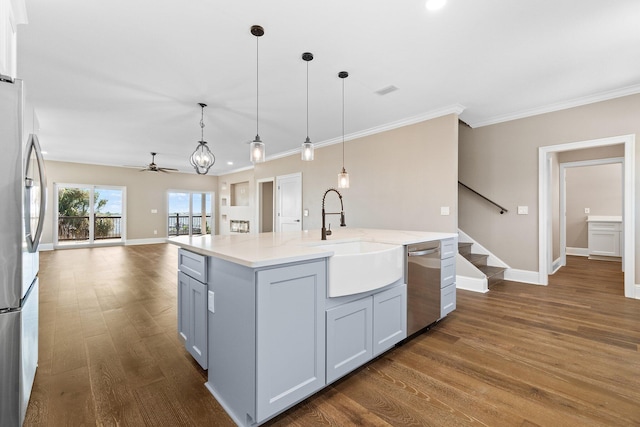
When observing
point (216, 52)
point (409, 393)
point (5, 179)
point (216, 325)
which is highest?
point (216, 52)

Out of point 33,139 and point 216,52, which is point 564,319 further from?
point 33,139

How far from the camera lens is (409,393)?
1.76m

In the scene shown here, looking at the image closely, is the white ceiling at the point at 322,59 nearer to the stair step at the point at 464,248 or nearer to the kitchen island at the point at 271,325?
the kitchen island at the point at 271,325

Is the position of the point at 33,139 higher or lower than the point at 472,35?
lower

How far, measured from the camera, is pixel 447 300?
2871 mm

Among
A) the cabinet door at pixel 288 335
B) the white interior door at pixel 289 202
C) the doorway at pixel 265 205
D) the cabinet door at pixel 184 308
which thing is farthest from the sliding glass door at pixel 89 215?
the cabinet door at pixel 288 335

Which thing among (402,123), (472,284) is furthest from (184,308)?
(402,123)

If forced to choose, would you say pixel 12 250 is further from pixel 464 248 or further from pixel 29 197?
pixel 464 248

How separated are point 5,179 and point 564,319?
14.9ft

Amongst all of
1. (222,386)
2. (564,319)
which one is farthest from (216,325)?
(564,319)

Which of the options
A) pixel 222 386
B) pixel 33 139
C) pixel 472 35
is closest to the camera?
pixel 33 139

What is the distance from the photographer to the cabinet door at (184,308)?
2.11 m

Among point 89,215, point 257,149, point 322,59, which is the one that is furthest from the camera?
point 89,215

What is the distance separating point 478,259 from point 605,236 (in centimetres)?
393
